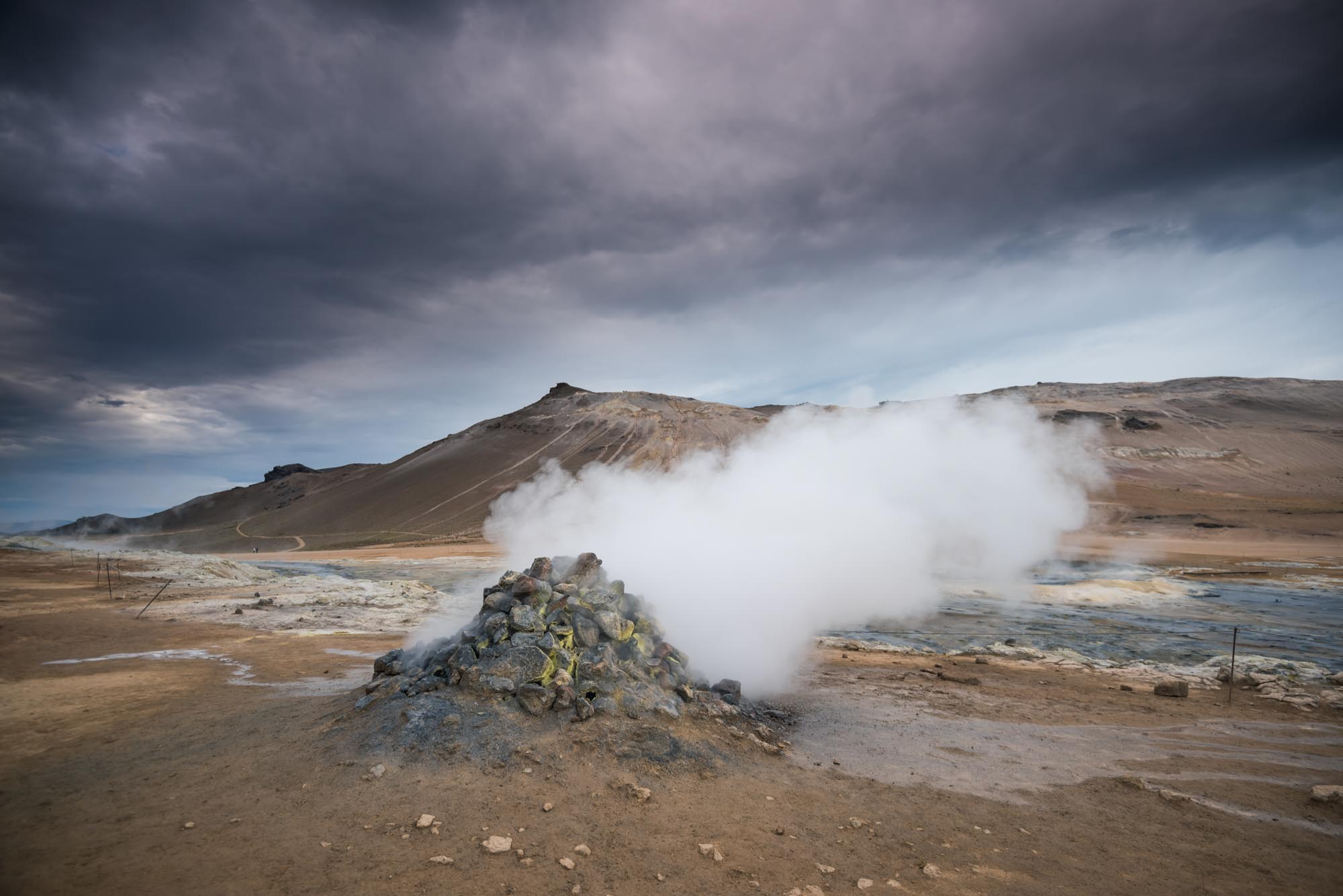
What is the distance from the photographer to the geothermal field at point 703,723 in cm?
552

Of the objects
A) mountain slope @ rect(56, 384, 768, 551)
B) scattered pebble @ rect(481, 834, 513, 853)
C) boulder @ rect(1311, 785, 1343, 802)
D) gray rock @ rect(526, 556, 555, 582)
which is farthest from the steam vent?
mountain slope @ rect(56, 384, 768, 551)

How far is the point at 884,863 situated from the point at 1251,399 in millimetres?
130442

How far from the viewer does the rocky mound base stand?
824 cm

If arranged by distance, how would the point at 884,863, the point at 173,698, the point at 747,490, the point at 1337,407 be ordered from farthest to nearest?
the point at 1337,407, the point at 747,490, the point at 173,698, the point at 884,863

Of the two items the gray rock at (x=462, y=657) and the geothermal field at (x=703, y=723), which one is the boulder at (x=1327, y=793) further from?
the gray rock at (x=462, y=657)

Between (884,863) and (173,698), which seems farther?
(173,698)

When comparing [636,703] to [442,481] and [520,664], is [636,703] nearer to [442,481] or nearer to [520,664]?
[520,664]

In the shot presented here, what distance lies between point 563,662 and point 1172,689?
1203 cm

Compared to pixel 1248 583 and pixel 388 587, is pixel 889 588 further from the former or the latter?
pixel 388 587

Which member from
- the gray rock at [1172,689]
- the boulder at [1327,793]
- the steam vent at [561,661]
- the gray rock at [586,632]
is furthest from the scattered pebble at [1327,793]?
the gray rock at [586,632]

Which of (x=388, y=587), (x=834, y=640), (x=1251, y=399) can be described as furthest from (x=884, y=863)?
(x=1251, y=399)

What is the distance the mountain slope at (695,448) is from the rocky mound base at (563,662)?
60.6 m

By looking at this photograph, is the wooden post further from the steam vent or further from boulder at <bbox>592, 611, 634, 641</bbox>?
boulder at <bbox>592, 611, 634, 641</bbox>

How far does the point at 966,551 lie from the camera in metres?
34.6
